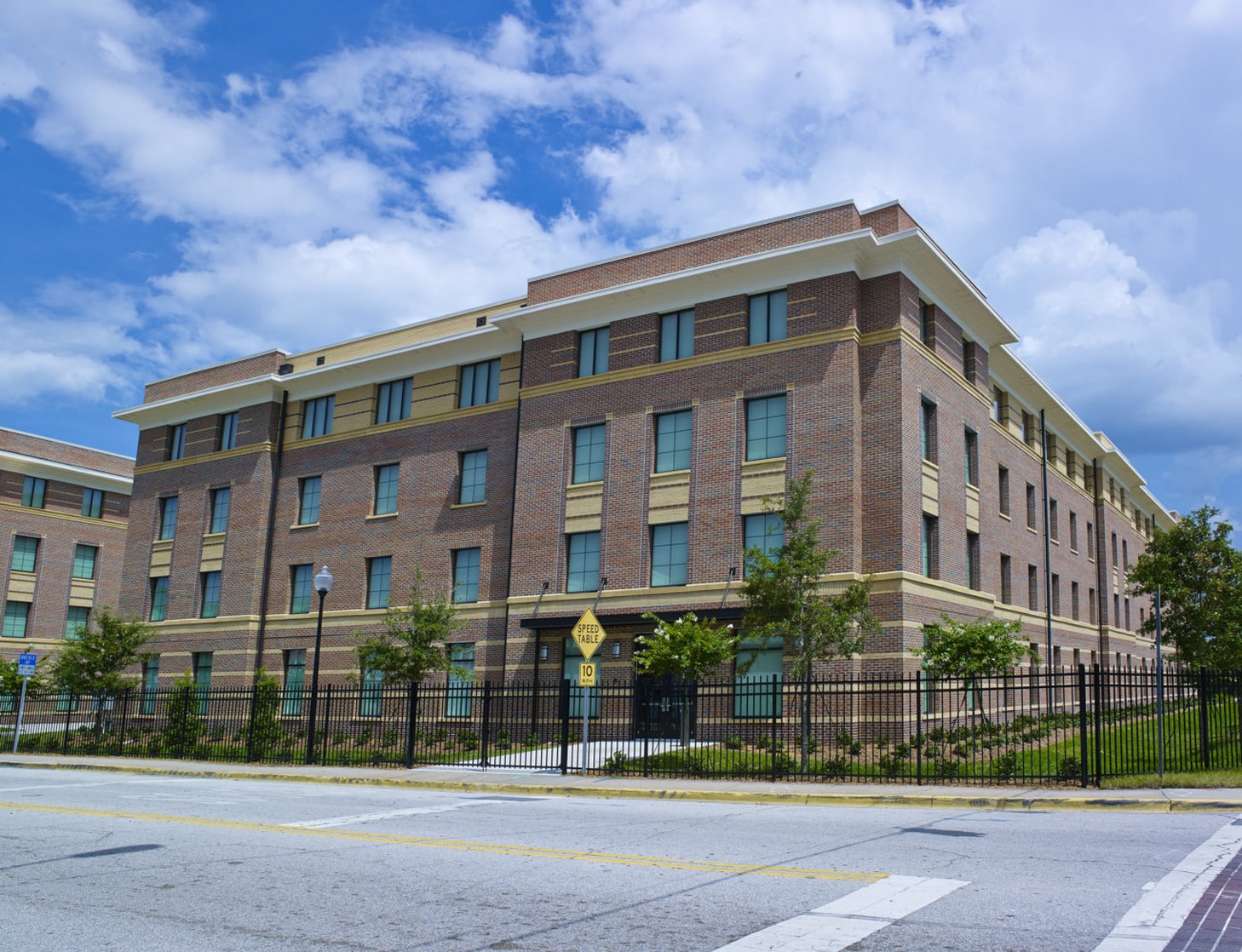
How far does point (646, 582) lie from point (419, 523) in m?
10.0

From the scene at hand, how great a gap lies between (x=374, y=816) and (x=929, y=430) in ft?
68.1

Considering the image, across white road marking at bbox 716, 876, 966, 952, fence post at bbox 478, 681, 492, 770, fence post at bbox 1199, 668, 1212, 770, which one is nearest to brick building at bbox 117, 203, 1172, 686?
fence post at bbox 478, 681, 492, 770

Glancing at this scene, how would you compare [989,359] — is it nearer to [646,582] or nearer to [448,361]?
[646,582]

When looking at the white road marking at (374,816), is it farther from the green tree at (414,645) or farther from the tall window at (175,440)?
the tall window at (175,440)

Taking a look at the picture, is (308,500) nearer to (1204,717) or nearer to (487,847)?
(1204,717)

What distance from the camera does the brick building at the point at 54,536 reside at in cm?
5434

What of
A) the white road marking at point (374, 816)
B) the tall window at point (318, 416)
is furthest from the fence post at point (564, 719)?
the tall window at point (318, 416)

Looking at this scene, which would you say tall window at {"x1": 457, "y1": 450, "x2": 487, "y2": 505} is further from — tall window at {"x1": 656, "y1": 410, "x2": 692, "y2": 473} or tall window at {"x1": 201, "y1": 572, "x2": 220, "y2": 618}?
tall window at {"x1": 201, "y1": 572, "x2": 220, "y2": 618}

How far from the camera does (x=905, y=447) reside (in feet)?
91.2

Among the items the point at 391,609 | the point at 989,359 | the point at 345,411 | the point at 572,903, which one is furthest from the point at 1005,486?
the point at 572,903

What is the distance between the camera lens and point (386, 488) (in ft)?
126

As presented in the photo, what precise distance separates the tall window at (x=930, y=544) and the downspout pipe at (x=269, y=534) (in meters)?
24.3

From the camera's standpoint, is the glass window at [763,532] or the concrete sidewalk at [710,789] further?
the glass window at [763,532]

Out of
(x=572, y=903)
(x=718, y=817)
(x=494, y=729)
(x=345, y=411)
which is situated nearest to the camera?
(x=572, y=903)
